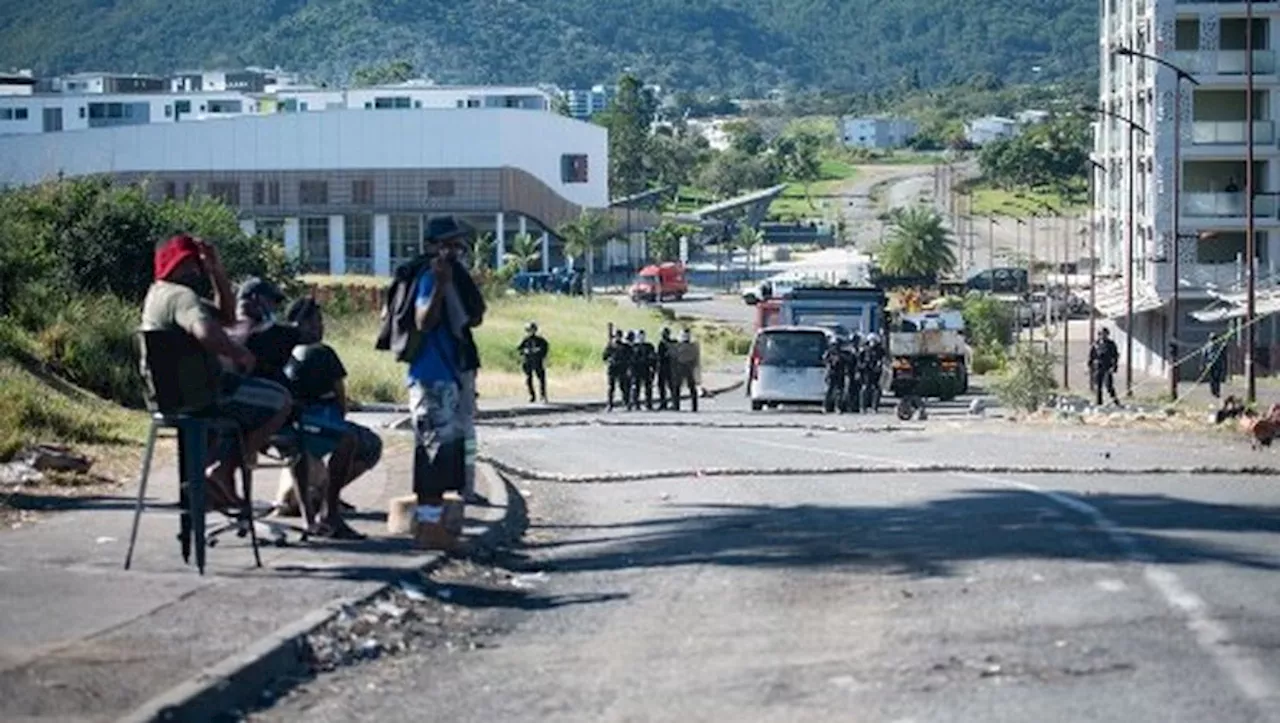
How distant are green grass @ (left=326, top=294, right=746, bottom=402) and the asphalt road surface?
25.1 m

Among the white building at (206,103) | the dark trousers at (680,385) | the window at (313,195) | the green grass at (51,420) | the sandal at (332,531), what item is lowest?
the dark trousers at (680,385)

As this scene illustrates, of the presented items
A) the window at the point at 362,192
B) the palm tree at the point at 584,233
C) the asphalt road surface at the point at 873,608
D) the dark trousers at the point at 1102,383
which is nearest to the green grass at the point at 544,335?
the palm tree at the point at 584,233

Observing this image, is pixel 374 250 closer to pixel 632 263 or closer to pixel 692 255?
pixel 632 263

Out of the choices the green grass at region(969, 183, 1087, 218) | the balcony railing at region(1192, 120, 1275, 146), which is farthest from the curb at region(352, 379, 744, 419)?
the green grass at region(969, 183, 1087, 218)

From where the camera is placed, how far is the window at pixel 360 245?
108500 mm

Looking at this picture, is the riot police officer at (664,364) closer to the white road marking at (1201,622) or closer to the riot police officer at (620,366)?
the riot police officer at (620,366)

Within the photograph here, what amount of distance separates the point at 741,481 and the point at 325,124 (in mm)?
86565

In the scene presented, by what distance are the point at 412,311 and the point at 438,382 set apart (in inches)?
18.6

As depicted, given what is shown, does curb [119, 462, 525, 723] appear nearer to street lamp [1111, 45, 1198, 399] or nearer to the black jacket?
the black jacket

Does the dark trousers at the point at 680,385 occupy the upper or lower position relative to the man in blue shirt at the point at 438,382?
lower

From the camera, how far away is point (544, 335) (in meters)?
75.3

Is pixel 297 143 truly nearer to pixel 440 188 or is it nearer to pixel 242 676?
pixel 440 188

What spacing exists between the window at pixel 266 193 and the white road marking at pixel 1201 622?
90426mm

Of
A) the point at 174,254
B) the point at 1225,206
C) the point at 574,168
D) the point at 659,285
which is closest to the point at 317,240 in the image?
the point at 659,285
